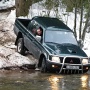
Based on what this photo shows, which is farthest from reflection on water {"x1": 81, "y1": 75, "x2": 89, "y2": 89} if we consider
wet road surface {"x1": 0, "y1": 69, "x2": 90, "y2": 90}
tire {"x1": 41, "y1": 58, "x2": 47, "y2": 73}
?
tire {"x1": 41, "y1": 58, "x2": 47, "y2": 73}

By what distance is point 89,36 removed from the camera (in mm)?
21688

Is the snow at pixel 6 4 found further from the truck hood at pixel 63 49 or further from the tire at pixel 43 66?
the tire at pixel 43 66

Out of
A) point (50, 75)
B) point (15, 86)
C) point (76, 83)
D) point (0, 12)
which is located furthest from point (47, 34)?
point (0, 12)

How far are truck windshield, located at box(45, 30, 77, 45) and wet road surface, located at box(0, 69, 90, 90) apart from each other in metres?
1.44

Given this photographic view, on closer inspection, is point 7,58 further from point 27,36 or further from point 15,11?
point 15,11

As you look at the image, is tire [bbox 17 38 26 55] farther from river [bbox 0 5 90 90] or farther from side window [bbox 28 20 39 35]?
river [bbox 0 5 90 90]

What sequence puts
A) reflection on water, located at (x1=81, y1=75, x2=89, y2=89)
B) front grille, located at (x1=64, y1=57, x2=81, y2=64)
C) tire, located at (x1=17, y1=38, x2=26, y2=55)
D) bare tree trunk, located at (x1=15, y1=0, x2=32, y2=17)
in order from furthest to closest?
1. bare tree trunk, located at (x1=15, y1=0, x2=32, y2=17)
2. tire, located at (x1=17, y1=38, x2=26, y2=55)
3. front grille, located at (x1=64, y1=57, x2=81, y2=64)
4. reflection on water, located at (x1=81, y1=75, x2=89, y2=89)

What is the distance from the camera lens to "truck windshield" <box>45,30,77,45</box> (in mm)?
14230

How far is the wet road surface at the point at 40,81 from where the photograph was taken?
34.8 ft

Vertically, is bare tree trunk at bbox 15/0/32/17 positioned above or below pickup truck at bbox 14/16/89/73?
above

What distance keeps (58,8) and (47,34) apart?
30.2 ft

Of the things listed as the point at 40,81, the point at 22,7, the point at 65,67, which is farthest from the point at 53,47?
the point at 22,7

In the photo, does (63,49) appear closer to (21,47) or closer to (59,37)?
(59,37)

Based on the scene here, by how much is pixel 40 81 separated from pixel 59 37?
10.7ft
